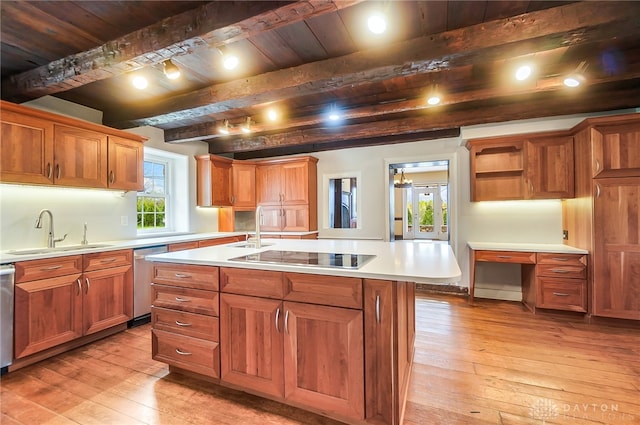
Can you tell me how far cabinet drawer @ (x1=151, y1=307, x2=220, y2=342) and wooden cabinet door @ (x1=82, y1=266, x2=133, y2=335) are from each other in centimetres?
104

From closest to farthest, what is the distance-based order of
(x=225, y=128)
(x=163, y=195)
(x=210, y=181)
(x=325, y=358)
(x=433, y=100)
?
(x=325, y=358) → (x=433, y=100) → (x=225, y=128) → (x=163, y=195) → (x=210, y=181)

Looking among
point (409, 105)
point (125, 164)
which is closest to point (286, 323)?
point (409, 105)

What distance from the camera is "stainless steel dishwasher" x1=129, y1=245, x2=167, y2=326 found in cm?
306

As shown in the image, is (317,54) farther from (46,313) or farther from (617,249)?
(617,249)

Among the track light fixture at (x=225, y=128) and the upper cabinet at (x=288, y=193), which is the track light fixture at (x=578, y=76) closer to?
the upper cabinet at (x=288, y=193)

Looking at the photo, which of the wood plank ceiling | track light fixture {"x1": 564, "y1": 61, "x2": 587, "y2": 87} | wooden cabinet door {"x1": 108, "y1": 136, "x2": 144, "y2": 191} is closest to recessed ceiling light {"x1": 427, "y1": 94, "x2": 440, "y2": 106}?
the wood plank ceiling

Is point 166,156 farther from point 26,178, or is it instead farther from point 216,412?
point 216,412

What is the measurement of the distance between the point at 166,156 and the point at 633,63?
5.47m

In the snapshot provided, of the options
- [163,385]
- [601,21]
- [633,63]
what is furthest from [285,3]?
[633,63]

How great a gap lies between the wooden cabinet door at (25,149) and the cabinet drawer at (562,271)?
5.26m

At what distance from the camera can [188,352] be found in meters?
1.99

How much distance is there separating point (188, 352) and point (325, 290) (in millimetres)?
1184

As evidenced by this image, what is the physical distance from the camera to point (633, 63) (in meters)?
2.41

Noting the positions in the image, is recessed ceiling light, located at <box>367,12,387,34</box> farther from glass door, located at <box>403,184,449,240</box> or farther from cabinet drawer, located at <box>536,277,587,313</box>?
glass door, located at <box>403,184,449,240</box>
